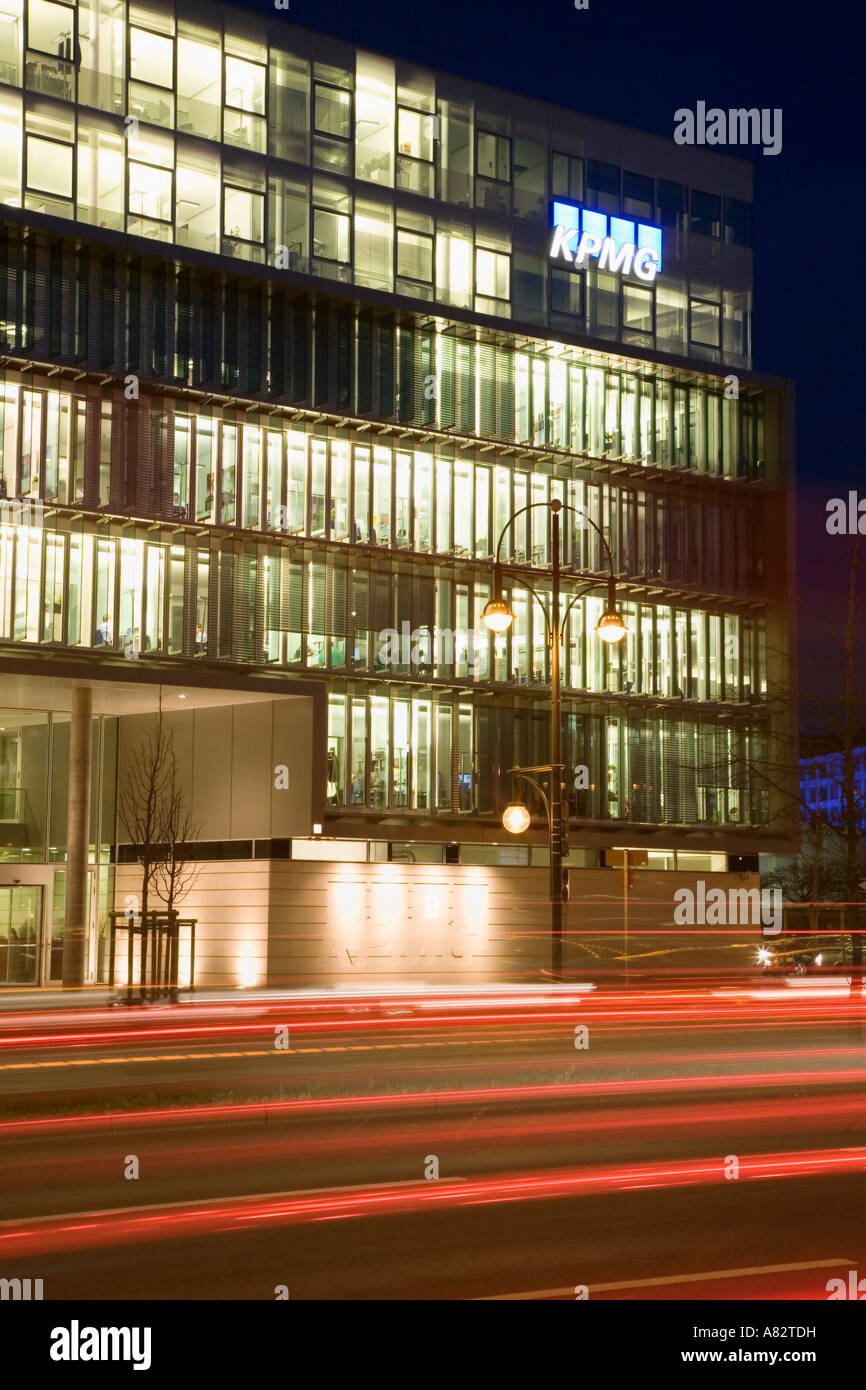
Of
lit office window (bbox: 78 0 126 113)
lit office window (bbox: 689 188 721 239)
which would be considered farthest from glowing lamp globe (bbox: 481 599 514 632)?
lit office window (bbox: 689 188 721 239)

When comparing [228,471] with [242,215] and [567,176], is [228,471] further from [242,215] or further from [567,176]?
[567,176]

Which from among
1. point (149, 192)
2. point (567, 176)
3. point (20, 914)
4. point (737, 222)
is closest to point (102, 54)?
point (149, 192)

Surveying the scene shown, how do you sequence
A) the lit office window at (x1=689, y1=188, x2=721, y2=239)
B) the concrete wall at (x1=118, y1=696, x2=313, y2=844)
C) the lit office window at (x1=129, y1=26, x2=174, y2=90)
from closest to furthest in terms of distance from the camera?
the concrete wall at (x1=118, y1=696, x2=313, y2=844) → the lit office window at (x1=129, y1=26, x2=174, y2=90) → the lit office window at (x1=689, y1=188, x2=721, y2=239)

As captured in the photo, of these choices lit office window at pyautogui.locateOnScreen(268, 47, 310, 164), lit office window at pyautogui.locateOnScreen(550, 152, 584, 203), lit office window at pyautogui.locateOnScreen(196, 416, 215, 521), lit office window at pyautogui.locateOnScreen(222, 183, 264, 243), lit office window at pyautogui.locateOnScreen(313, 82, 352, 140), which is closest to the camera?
lit office window at pyautogui.locateOnScreen(196, 416, 215, 521)

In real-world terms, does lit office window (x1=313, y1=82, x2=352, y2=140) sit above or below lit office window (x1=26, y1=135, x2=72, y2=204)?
above

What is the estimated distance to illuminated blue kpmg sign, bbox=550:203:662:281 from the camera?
2120 inches

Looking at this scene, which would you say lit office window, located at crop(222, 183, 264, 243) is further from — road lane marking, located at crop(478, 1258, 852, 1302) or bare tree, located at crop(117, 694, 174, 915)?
road lane marking, located at crop(478, 1258, 852, 1302)

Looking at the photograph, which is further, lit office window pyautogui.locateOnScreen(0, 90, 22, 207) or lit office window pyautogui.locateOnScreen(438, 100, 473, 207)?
lit office window pyautogui.locateOnScreen(438, 100, 473, 207)

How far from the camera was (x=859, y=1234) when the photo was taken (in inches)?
416

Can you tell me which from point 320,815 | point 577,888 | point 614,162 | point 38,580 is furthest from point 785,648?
point 38,580

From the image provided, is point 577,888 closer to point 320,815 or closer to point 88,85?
point 320,815

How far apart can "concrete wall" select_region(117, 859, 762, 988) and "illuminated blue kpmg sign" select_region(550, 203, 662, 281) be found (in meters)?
19.0

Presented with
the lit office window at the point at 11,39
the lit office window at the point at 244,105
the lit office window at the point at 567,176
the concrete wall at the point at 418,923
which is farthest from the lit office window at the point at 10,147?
the concrete wall at the point at 418,923
